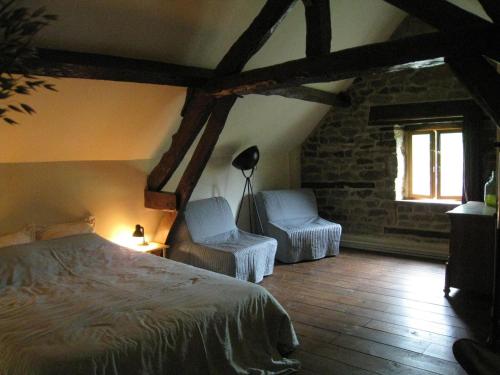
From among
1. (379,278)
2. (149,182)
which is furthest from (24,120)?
(379,278)

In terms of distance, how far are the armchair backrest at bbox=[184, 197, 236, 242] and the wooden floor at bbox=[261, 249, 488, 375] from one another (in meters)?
0.83

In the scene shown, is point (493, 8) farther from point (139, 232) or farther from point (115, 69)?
point (139, 232)

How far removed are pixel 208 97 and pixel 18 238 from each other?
2027mm

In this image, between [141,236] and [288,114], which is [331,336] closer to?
[141,236]

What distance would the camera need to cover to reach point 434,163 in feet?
18.9

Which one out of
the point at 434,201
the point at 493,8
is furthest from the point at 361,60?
the point at 434,201

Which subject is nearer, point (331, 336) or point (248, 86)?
point (331, 336)

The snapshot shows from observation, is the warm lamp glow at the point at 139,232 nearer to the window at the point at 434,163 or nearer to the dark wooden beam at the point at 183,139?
the dark wooden beam at the point at 183,139

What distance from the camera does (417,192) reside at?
602 centimetres

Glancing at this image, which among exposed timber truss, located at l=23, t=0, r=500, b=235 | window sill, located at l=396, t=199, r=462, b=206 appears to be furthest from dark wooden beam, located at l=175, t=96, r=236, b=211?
window sill, located at l=396, t=199, r=462, b=206

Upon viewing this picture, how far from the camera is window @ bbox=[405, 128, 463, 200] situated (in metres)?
5.60

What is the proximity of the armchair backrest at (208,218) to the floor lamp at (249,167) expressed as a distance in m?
0.53

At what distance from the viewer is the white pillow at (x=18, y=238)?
3447 mm

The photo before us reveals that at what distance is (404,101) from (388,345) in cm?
355
